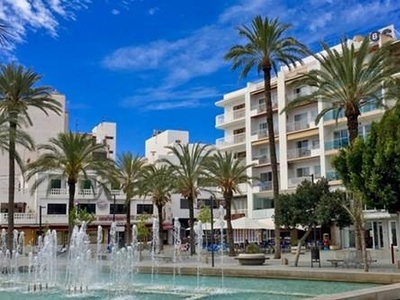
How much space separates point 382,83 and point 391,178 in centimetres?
860

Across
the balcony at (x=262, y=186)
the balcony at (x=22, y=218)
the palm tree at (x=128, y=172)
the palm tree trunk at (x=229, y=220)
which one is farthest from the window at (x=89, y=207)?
the palm tree trunk at (x=229, y=220)

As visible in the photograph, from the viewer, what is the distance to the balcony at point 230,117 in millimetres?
66000

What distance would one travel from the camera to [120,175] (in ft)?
176

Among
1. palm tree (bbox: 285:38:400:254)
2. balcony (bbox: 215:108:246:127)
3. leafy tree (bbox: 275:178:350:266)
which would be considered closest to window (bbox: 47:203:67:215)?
balcony (bbox: 215:108:246:127)

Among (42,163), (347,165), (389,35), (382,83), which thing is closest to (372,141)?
(347,165)

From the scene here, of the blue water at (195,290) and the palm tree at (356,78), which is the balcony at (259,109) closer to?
the palm tree at (356,78)

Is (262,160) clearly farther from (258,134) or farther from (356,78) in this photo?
(356,78)

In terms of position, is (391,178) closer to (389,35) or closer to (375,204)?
(375,204)

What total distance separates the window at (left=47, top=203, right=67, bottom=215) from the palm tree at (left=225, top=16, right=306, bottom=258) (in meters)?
37.4

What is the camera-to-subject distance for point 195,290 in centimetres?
2088

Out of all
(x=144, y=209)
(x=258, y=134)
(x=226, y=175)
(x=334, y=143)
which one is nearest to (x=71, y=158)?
(x=226, y=175)

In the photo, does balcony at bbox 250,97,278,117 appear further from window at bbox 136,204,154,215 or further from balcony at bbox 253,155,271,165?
Result: window at bbox 136,204,154,215

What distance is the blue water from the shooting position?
61.6ft

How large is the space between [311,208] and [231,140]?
37426 mm
